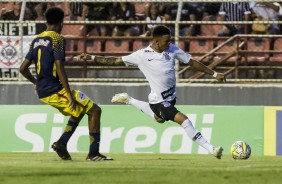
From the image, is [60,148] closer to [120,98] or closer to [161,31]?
[120,98]

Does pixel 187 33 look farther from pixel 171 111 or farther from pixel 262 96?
pixel 171 111

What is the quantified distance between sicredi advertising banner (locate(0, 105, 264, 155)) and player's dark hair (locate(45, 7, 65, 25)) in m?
5.66

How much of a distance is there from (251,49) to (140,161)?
23.1ft

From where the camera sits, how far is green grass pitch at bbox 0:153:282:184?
11.5 meters

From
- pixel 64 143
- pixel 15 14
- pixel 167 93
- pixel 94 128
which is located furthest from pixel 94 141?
pixel 15 14

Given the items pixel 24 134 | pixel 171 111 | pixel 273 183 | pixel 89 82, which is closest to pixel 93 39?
pixel 89 82

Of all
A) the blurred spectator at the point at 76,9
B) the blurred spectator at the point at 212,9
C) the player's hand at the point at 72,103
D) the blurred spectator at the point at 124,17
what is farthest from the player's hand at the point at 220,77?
the blurred spectator at the point at 76,9

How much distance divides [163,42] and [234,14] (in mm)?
6391

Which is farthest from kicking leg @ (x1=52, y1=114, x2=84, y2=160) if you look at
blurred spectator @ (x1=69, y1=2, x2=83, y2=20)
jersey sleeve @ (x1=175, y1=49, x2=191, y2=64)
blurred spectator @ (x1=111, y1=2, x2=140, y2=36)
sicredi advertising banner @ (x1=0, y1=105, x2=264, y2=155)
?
blurred spectator @ (x1=69, y1=2, x2=83, y2=20)

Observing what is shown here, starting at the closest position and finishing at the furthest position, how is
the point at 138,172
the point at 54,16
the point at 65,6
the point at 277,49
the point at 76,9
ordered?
the point at 138,172, the point at 54,16, the point at 277,49, the point at 76,9, the point at 65,6

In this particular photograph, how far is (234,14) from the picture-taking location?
22.0m

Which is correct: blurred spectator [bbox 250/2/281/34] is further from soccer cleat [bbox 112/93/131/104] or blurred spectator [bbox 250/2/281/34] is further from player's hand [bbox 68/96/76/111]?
player's hand [bbox 68/96/76/111]

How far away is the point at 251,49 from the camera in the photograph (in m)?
21.7

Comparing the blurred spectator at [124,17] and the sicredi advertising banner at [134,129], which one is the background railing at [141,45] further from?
the sicredi advertising banner at [134,129]
